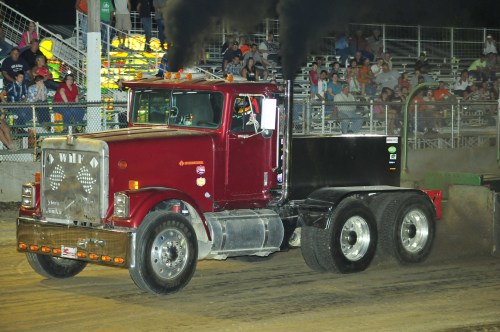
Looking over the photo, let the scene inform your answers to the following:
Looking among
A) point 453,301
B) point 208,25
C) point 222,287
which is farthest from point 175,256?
point 208,25

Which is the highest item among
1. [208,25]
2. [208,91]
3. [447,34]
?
[447,34]

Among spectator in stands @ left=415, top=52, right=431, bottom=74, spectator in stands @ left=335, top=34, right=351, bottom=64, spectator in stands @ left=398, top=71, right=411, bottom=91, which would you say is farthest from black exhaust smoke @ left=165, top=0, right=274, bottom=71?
spectator in stands @ left=415, top=52, right=431, bottom=74

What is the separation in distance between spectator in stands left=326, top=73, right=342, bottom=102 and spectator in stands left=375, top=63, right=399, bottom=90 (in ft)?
9.54

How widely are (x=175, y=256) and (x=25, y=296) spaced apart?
1.57 m

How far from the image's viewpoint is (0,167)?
16.8 m

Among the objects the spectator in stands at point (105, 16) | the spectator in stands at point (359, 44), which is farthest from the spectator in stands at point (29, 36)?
the spectator in stands at point (359, 44)

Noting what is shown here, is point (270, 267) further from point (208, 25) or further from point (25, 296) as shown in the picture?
point (208, 25)

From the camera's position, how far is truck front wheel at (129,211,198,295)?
1012cm

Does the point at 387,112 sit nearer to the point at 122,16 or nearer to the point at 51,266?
the point at 122,16

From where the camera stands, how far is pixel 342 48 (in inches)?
1054

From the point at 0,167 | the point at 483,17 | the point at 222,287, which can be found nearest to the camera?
the point at 222,287

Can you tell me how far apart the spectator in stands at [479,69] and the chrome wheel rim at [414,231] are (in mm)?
16476

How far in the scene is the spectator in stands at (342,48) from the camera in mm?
26547

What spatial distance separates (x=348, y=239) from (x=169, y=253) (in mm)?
2349
